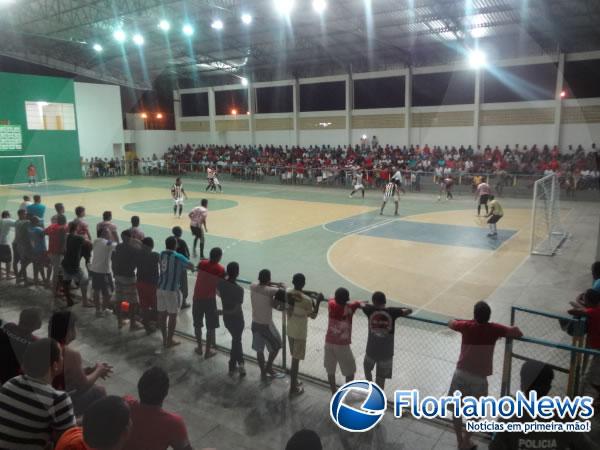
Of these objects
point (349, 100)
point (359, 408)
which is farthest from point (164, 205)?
point (359, 408)

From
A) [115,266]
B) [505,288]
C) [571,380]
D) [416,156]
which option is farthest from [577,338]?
[416,156]

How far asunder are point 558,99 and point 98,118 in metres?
35.6

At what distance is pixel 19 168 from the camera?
35.7m

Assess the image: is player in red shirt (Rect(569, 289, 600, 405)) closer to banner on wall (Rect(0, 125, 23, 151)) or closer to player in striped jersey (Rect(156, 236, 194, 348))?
Answer: player in striped jersey (Rect(156, 236, 194, 348))

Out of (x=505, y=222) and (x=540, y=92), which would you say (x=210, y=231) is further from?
(x=540, y=92)

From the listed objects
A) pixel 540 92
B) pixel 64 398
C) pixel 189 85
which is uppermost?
pixel 189 85

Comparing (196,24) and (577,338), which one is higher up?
(196,24)

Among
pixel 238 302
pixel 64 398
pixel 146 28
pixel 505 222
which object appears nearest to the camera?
pixel 64 398

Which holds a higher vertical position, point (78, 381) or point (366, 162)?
point (366, 162)

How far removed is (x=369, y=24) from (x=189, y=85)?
25192 mm

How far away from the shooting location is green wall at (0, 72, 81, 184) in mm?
34375

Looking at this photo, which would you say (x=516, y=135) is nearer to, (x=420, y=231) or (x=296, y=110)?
(x=420, y=231)

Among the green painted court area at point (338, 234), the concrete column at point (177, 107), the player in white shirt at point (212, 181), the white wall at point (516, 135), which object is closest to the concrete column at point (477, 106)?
the white wall at point (516, 135)

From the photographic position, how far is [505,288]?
36.3 feet
